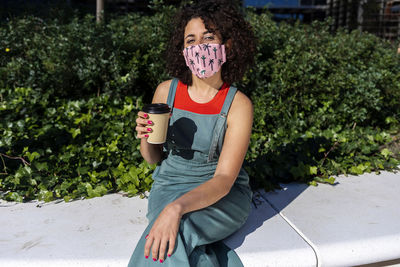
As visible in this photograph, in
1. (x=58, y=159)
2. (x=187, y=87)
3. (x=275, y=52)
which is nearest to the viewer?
(x=187, y=87)

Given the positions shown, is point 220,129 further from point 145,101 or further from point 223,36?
point 145,101

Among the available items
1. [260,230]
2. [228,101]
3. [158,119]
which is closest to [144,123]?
[158,119]

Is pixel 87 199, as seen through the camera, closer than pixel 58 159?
Yes

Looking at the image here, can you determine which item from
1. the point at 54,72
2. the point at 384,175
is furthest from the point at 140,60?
the point at 384,175

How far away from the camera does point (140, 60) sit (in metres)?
3.58

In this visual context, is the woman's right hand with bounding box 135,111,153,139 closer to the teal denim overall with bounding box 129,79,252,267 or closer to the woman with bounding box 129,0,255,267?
the woman with bounding box 129,0,255,267

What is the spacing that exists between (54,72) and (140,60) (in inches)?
32.7

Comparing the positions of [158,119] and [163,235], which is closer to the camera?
[163,235]

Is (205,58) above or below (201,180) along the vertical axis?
above

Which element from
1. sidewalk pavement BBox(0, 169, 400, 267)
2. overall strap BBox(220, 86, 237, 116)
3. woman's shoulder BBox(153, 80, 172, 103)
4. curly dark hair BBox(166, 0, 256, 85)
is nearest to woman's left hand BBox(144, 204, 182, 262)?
sidewalk pavement BBox(0, 169, 400, 267)

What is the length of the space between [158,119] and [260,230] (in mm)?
853

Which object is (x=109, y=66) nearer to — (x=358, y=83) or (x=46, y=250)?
(x=46, y=250)

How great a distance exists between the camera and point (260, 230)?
192 centimetres

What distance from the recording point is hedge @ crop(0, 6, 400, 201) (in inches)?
107
